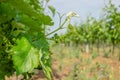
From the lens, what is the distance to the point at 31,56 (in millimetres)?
1032

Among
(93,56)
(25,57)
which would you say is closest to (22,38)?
(25,57)

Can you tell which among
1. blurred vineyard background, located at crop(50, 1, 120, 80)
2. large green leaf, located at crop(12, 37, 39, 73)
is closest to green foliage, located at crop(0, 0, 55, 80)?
large green leaf, located at crop(12, 37, 39, 73)

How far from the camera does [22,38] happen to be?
1111mm

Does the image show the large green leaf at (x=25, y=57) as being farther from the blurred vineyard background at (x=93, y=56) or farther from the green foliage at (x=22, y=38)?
the blurred vineyard background at (x=93, y=56)

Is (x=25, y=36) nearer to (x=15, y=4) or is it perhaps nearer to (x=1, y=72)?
(x=15, y=4)

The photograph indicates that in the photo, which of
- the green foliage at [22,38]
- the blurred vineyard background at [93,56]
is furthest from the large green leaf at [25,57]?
the blurred vineyard background at [93,56]

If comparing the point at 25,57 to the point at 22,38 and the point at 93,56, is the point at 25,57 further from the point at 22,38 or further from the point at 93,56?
the point at 93,56

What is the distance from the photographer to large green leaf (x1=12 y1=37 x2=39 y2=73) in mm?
1009

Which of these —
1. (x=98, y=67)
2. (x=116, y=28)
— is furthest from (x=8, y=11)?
(x=116, y=28)

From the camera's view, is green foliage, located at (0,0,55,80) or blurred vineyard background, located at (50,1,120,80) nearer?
green foliage, located at (0,0,55,80)

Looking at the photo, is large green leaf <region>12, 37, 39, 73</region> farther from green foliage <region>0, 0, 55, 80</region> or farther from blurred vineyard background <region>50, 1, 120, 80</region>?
blurred vineyard background <region>50, 1, 120, 80</region>

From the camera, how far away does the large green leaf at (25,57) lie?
39.7 inches

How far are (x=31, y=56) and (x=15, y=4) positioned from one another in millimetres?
197

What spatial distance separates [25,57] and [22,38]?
0.33ft
